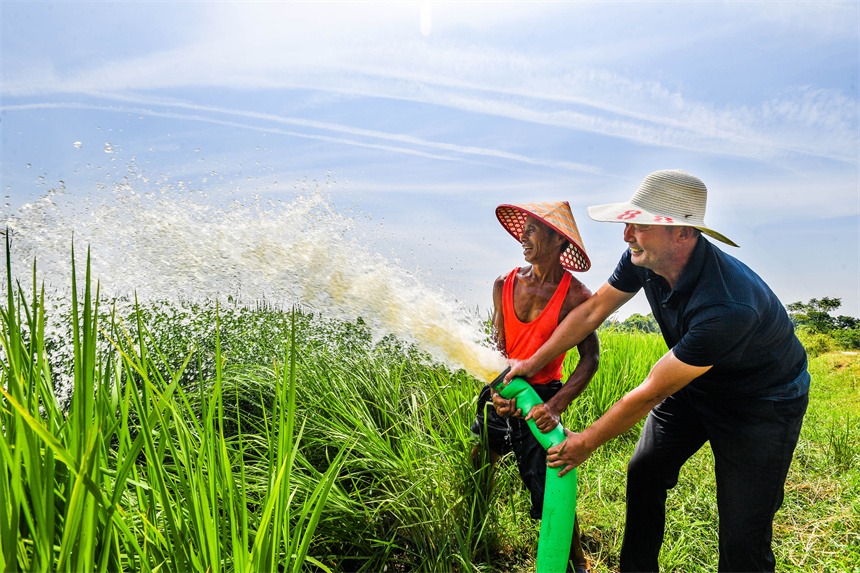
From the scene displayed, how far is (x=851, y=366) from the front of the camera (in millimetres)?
11352

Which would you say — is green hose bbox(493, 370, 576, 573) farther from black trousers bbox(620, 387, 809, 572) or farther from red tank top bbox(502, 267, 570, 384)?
black trousers bbox(620, 387, 809, 572)

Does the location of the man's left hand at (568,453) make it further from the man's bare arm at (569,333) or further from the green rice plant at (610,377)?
the green rice plant at (610,377)

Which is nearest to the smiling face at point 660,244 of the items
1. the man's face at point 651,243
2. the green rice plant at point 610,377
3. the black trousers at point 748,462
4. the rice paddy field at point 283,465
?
the man's face at point 651,243

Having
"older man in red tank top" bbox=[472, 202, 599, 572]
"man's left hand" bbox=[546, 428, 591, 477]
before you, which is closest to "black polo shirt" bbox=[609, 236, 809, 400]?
"older man in red tank top" bbox=[472, 202, 599, 572]

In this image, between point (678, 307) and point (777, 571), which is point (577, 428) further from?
point (678, 307)

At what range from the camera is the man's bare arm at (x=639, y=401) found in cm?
253

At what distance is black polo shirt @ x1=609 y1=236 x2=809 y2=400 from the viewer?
2523 millimetres

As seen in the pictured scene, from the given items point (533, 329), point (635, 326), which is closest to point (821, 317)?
point (635, 326)

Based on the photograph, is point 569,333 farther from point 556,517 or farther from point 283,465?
point 283,465

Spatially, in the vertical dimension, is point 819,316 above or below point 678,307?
above

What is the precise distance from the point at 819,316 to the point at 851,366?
683 cm

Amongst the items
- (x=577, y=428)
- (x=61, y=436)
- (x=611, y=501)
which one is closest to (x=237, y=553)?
(x=61, y=436)

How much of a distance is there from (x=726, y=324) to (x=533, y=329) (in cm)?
94

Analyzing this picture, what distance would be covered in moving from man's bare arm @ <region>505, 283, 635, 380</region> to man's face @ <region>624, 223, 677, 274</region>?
358 millimetres
